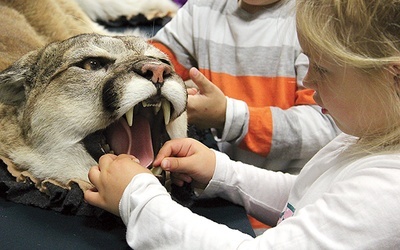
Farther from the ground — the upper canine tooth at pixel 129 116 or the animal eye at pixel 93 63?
the animal eye at pixel 93 63

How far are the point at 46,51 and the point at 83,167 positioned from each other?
0.81 feet

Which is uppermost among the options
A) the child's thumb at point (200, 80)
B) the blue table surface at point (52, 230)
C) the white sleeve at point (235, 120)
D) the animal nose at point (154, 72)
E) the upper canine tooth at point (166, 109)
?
the animal nose at point (154, 72)

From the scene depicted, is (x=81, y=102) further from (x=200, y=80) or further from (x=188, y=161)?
(x=200, y=80)

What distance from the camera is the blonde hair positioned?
736 millimetres

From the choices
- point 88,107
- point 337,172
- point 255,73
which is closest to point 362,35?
point 337,172

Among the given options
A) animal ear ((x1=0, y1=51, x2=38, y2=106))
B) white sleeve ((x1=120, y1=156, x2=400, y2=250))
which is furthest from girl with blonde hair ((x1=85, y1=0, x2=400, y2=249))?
animal ear ((x1=0, y1=51, x2=38, y2=106))

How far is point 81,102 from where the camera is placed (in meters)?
0.96

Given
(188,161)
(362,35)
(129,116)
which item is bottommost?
(188,161)

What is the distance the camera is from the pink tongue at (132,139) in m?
0.97

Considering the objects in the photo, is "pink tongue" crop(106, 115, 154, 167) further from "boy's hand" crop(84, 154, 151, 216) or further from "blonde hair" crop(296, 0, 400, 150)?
"blonde hair" crop(296, 0, 400, 150)

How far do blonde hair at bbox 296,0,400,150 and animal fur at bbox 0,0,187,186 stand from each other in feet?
0.87

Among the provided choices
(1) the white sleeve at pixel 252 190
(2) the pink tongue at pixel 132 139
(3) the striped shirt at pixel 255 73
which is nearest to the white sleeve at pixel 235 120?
(3) the striped shirt at pixel 255 73

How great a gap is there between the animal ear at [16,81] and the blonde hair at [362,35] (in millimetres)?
516

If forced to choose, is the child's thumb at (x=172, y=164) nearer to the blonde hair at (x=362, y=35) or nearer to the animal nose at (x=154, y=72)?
the animal nose at (x=154, y=72)
